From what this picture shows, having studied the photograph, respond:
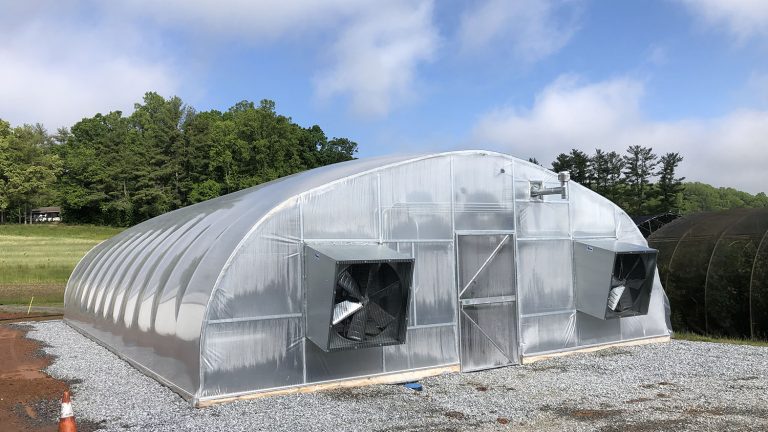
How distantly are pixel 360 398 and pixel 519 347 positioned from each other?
4557mm

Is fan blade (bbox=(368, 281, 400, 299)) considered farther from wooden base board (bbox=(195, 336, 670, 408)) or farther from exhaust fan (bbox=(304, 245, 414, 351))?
wooden base board (bbox=(195, 336, 670, 408))

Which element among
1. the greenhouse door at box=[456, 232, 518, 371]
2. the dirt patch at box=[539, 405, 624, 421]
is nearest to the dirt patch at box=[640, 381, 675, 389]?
the dirt patch at box=[539, 405, 624, 421]

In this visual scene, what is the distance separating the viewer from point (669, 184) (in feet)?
194

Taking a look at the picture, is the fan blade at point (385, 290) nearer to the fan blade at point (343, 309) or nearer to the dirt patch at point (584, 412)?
the fan blade at point (343, 309)

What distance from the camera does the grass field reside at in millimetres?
30828

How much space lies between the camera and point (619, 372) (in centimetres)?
1195

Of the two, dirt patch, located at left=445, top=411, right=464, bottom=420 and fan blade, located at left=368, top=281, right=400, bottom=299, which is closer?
dirt patch, located at left=445, top=411, right=464, bottom=420

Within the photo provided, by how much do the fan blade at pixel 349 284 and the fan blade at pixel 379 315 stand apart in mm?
297

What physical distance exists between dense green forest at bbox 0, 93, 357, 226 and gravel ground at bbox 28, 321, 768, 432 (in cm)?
5515

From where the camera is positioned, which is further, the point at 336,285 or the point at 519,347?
the point at 519,347

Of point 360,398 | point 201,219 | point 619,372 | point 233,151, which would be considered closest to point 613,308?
point 619,372

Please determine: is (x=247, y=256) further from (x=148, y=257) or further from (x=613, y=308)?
(x=613, y=308)

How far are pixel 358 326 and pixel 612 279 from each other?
22.0 feet

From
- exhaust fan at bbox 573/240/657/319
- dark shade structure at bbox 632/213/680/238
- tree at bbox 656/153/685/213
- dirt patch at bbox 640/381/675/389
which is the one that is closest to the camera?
dirt patch at bbox 640/381/675/389
